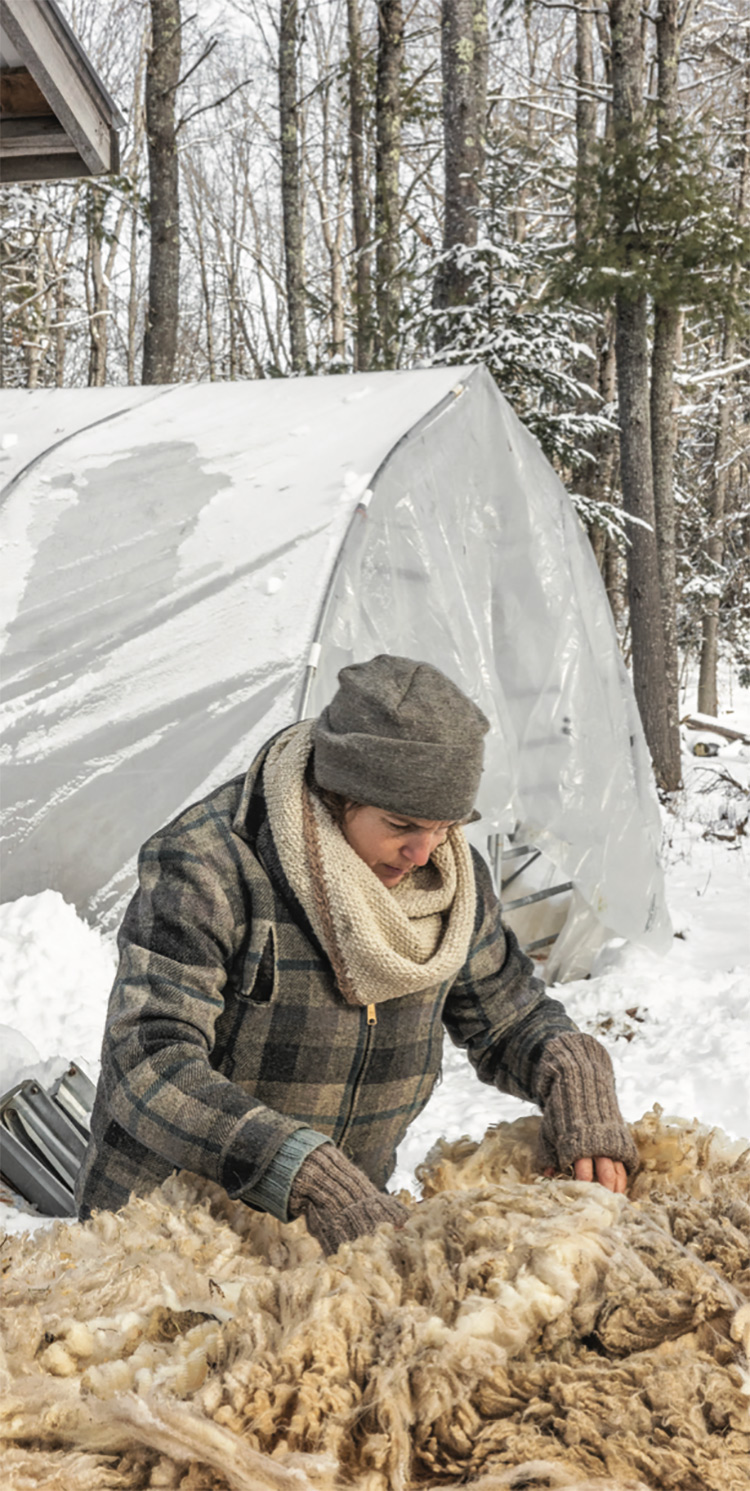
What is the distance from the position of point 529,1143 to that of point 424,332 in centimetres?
823

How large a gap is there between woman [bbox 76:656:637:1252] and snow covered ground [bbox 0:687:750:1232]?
1340mm

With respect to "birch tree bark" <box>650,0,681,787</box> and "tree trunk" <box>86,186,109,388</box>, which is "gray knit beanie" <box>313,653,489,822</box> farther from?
"tree trunk" <box>86,186,109,388</box>

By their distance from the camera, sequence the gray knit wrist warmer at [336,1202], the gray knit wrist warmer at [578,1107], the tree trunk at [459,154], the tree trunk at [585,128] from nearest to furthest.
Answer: the gray knit wrist warmer at [336,1202] → the gray knit wrist warmer at [578,1107] → the tree trunk at [459,154] → the tree trunk at [585,128]

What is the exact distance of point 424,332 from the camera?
350 inches

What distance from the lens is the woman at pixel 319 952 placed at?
181 cm

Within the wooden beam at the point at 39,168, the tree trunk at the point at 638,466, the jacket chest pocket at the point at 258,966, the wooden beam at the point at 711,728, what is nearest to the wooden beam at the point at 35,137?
the wooden beam at the point at 39,168

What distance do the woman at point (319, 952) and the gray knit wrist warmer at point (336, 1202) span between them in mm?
141

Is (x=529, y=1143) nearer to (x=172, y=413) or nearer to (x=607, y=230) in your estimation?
(x=172, y=413)

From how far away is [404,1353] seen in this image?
2.95 ft

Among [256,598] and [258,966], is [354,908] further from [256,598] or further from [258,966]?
[256,598]

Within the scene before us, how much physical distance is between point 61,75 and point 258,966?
12.4 ft

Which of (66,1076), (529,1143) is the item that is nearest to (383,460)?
(66,1076)

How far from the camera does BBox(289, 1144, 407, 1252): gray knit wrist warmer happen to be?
1362 mm

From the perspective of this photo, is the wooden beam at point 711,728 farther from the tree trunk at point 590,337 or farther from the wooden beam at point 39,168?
the wooden beam at point 39,168
